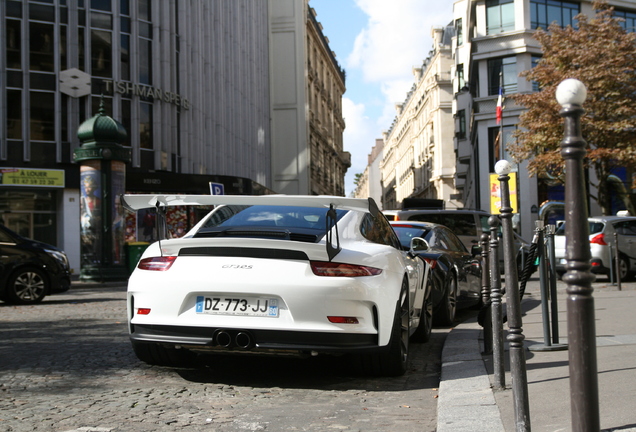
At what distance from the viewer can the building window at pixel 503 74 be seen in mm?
42100

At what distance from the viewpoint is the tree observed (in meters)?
28.9

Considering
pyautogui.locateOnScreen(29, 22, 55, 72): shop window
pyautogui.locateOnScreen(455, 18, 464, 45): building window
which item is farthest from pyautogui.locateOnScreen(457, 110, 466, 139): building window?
pyautogui.locateOnScreen(29, 22, 55, 72): shop window

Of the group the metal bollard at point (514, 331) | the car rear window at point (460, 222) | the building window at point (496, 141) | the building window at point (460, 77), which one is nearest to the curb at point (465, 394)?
the metal bollard at point (514, 331)

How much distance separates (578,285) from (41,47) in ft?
100

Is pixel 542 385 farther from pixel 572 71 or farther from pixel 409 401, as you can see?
pixel 572 71

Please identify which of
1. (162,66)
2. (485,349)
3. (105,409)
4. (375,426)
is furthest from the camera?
(162,66)

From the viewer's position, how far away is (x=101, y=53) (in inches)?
1240

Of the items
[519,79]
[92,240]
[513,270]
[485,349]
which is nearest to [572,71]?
[519,79]

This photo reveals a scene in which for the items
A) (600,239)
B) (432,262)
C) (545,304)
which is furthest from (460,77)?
(545,304)

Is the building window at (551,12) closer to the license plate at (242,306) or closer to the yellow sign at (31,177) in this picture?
the yellow sign at (31,177)

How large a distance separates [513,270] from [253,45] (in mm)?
49760

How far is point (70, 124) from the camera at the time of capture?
99.8 ft

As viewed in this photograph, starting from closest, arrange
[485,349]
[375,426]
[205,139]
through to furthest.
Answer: [375,426], [485,349], [205,139]

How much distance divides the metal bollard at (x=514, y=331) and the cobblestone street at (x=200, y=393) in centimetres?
71
